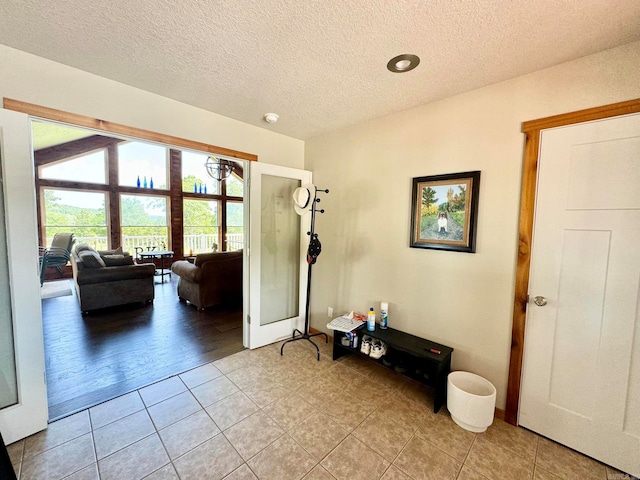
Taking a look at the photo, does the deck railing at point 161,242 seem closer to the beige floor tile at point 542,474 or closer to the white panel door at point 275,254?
the white panel door at point 275,254

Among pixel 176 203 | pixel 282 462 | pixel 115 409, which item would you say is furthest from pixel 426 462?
pixel 176 203

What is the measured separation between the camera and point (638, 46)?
1.46 meters

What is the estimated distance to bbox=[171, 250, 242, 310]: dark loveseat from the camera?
405cm

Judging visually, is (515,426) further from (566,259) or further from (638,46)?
(638,46)

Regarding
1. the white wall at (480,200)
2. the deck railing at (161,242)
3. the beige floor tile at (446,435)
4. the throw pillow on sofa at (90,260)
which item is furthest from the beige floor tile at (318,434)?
the deck railing at (161,242)

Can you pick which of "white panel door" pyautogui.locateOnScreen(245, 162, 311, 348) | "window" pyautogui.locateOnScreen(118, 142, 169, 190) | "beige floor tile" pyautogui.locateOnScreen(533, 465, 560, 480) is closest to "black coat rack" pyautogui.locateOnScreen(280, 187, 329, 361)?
"white panel door" pyautogui.locateOnScreen(245, 162, 311, 348)

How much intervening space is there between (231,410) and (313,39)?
2.54 metres

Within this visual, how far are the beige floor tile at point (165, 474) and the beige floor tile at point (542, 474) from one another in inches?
79.0

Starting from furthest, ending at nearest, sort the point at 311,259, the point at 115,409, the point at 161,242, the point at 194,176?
the point at 194,176
the point at 161,242
the point at 311,259
the point at 115,409

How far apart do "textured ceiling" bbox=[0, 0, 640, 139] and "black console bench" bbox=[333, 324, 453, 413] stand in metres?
2.04

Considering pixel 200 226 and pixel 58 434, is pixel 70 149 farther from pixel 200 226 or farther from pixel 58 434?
pixel 58 434

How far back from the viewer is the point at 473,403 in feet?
5.78

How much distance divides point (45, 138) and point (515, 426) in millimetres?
8372

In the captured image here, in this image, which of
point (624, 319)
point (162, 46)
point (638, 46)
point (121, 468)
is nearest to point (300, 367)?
point (121, 468)
